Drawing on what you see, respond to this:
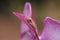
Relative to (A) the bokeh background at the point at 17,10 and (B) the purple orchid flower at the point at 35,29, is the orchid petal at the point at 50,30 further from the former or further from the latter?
(A) the bokeh background at the point at 17,10

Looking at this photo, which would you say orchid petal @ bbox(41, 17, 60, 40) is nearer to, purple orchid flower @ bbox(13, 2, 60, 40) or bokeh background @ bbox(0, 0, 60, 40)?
purple orchid flower @ bbox(13, 2, 60, 40)

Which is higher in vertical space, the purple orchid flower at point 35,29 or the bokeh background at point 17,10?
the purple orchid flower at point 35,29

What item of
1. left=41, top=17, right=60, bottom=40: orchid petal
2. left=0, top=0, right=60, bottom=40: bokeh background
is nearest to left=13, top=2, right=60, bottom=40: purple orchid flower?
left=41, top=17, right=60, bottom=40: orchid petal

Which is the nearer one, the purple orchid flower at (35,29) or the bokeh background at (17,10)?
the purple orchid flower at (35,29)

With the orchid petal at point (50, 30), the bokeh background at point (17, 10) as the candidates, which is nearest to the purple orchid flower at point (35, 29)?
the orchid petal at point (50, 30)

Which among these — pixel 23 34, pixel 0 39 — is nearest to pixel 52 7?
pixel 0 39

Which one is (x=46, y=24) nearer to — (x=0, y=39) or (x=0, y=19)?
(x=0, y=39)
